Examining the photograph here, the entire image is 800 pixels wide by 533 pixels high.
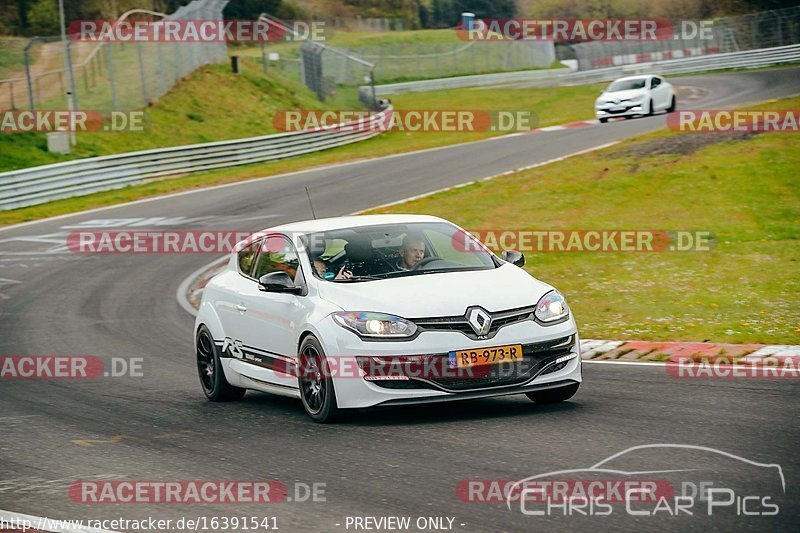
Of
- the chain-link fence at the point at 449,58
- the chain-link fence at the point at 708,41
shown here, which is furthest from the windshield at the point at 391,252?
the chain-link fence at the point at 449,58

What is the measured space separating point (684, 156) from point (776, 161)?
6.84ft

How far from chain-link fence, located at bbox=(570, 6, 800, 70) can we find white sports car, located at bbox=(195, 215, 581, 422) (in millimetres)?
60439

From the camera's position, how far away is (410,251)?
378 inches

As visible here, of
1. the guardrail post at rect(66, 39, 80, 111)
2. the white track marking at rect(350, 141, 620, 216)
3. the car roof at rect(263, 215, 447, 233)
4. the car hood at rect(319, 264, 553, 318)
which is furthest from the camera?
the guardrail post at rect(66, 39, 80, 111)

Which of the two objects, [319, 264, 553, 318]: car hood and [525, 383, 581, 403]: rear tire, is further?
[525, 383, 581, 403]: rear tire

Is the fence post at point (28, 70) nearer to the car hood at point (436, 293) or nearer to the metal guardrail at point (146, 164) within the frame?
the metal guardrail at point (146, 164)

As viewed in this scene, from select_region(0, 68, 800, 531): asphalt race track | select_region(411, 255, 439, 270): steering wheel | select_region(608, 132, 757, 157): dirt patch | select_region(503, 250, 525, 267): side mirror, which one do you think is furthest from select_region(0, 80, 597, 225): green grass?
select_region(503, 250, 525, 267): side mirror

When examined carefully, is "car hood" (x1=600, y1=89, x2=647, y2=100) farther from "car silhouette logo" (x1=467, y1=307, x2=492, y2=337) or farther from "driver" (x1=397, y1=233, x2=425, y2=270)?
"car silhouette logo" (x1=467, y1=307, x2=492, y2=337)

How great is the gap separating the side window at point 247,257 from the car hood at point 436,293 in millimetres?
1586

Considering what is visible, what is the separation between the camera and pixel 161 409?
1017cm

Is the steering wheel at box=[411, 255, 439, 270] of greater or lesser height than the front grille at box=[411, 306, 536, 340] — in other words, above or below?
above

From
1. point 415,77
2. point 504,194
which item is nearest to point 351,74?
point 415,77

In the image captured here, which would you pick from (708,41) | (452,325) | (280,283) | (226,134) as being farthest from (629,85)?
(708,41)

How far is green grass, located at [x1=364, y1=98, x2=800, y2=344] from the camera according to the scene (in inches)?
539
